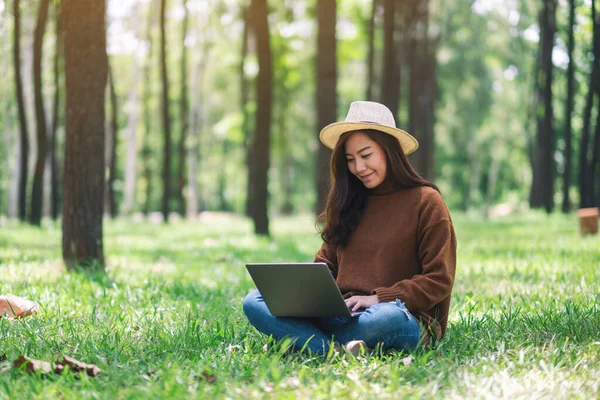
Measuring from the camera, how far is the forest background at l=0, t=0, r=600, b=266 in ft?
51.0

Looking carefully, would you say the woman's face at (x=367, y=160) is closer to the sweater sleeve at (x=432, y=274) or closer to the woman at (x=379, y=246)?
the woman at (x=379, y=246)

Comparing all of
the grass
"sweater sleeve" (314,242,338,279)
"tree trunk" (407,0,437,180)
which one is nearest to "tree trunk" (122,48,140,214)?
"tree trunk" (407,0,437,180)

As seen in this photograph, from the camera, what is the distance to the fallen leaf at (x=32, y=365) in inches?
156

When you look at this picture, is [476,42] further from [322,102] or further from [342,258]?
[342,258]

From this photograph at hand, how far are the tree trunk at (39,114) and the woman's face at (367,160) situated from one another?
575 inches

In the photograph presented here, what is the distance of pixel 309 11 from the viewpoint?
22953mm

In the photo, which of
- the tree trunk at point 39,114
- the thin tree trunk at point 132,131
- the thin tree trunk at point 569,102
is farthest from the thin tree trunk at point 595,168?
the thin tree trunk at point 132,131

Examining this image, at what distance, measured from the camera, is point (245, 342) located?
4.78 metres

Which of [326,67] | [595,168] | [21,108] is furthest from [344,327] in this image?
[21,108]

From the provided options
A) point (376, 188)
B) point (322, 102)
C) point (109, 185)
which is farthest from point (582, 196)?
point (376, 188)

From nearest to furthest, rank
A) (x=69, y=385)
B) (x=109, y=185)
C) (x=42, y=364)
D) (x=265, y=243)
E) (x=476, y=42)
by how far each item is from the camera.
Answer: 1. (x=69, y=385)
2. (x=42, y=364)
3. (x=265, y=243)
4. (x=109, y=185)
5. (x=476, y=42)

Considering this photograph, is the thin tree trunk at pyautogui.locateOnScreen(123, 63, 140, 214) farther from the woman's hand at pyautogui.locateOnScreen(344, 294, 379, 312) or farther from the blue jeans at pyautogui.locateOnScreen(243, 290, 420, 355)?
the woman's hand at pyautogui.locateOnScreen(344, 294, 379, 312)

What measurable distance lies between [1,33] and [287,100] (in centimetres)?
1076

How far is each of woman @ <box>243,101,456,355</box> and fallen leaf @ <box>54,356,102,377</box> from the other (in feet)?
3.79
